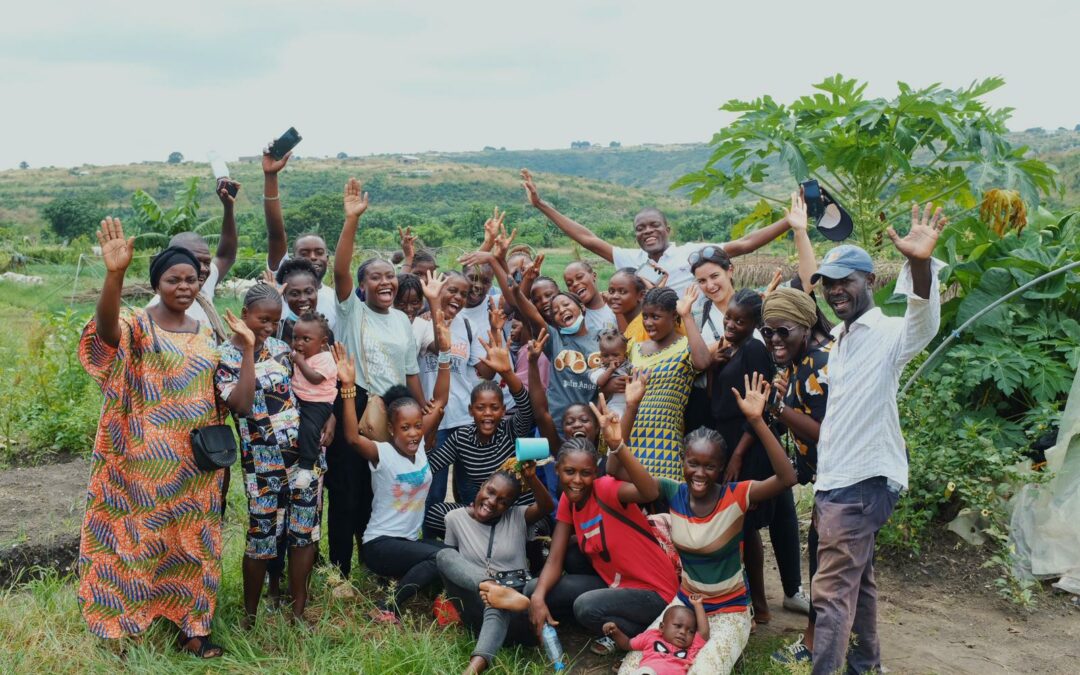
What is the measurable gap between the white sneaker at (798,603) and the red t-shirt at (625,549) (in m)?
0.72

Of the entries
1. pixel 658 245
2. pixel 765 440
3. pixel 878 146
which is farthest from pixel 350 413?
pixel 878 146

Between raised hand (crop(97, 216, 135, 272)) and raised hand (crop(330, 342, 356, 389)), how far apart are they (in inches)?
43.7

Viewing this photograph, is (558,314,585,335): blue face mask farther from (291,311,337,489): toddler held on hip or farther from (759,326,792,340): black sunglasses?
(759,326,792,340): black sunglasses

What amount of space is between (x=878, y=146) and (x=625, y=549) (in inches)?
135

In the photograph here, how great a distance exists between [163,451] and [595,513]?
186 centimetres

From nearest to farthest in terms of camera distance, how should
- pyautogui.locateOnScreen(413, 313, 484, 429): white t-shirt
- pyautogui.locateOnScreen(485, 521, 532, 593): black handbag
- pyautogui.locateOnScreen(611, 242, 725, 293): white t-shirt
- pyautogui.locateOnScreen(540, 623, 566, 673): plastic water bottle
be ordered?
pyautogui.locateOnScreen(540, 623, 566, 673): plastic water bottle
pyautogui.locateOnScreen(485, 521, 532, 593): black handbag
pyautogui.locateOnScreen(413, 313, 484, 429): white t-shirt
pyautogui.locateOnScreen(611, 242, 725, 293): white t-shirt

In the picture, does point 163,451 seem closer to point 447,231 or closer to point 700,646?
point 700,646

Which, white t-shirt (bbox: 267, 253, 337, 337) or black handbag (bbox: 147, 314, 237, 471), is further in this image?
white t-shirt (bbox: 267, 253, 337, 337)

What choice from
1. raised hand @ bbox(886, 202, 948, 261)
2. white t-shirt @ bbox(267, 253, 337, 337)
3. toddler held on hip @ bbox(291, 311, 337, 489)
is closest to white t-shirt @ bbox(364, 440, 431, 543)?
toddler held on hip @ bbox(291, 311, 337, 489)

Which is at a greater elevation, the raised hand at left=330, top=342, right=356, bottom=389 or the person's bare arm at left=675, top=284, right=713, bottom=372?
the person's bare arm at left=675, top=284, right=713, bottom=372

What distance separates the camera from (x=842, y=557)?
321 cm

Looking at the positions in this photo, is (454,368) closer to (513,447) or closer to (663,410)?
(513,447)

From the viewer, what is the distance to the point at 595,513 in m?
3.96

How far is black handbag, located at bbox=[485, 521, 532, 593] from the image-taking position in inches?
157
